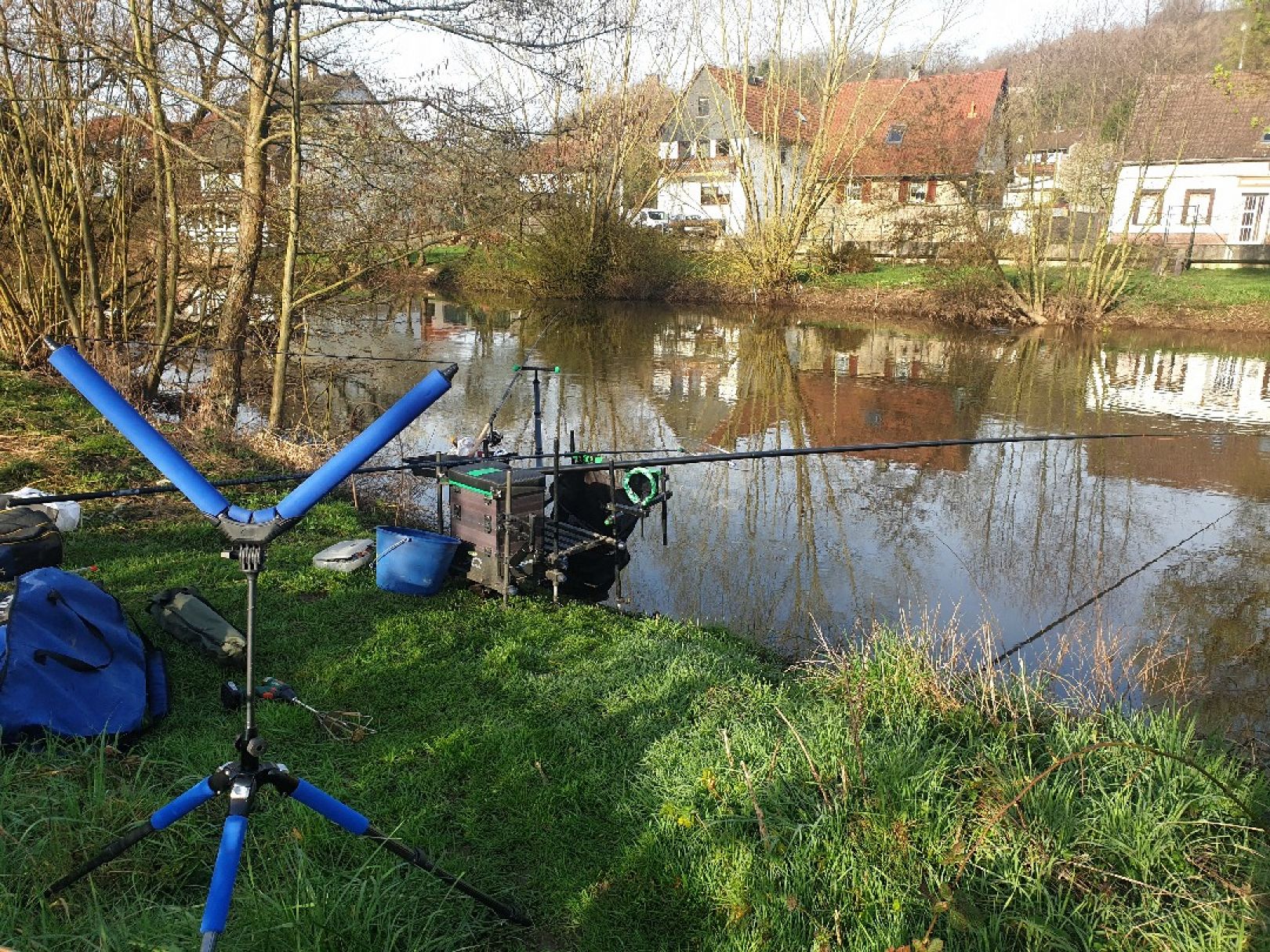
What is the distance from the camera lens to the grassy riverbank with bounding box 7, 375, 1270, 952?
2990 mm

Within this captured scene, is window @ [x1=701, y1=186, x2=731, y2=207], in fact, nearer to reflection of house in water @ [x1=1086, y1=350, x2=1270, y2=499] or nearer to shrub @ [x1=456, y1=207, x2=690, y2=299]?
shrub @ [x1=456, y1=207, x2=690, y2=299]

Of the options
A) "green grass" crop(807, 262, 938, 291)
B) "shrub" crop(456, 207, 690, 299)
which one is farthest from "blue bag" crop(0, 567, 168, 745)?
"green grass" crop(807, 262, 938, 291)

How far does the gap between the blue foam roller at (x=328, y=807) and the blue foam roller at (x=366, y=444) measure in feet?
2.69

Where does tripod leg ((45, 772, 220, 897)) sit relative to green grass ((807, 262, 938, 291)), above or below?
below

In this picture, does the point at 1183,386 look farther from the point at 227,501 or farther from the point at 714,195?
the point at 227,501

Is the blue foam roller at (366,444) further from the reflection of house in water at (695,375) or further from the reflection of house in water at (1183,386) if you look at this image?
the reflection of house in water at (1183,386)

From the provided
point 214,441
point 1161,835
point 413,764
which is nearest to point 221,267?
point 214,441

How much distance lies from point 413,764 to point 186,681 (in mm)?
1328

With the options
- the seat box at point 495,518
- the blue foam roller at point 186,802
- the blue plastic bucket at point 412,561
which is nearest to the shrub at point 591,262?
the seat box at point 495,518

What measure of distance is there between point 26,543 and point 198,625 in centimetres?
106

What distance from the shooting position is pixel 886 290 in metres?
28.3

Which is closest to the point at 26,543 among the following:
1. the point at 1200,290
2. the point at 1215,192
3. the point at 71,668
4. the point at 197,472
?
the point at 71,668

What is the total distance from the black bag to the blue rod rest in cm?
381

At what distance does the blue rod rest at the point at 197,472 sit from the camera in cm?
175
